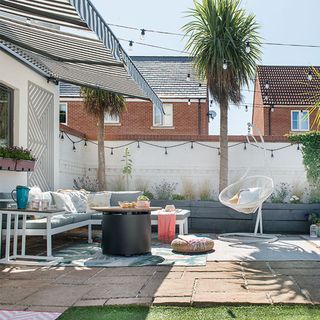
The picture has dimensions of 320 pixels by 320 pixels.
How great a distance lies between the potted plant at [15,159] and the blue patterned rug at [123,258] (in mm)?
1630

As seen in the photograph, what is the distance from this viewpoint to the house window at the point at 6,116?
29.4 ft

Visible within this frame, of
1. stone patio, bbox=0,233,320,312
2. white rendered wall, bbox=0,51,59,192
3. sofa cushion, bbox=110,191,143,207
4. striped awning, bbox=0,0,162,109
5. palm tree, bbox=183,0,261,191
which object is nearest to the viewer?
stone patio, bbox=0,233,320,312

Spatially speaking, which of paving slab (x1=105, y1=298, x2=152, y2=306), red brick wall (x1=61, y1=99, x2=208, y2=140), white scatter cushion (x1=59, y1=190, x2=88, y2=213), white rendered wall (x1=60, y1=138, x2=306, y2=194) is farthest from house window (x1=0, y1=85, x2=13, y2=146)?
red brick wall (x1=61, y1=99, x2=208, y2=140)

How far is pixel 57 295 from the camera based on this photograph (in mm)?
4820

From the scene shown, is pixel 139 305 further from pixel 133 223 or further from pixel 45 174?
pixel 45 174

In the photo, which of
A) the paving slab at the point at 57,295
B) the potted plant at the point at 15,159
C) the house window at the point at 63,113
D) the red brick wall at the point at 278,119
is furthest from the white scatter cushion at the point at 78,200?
the red brick wall at the point at 278,119

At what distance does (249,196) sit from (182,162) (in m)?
3.82

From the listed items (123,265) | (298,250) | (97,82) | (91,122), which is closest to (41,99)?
(97,82)

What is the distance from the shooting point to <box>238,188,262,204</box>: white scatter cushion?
9.45 metres

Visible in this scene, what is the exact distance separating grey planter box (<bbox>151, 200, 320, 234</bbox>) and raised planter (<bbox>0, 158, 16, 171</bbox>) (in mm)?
3707

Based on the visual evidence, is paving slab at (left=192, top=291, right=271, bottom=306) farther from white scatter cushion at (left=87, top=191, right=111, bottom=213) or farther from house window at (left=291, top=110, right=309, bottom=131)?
house window at (left=291, top=110, right=309, bottom=131)

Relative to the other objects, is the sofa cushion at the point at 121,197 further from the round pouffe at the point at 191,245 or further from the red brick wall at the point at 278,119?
the red brick wall at the point at 278,119

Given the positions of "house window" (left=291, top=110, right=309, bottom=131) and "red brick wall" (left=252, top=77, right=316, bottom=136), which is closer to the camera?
"house window" (left=291, top=110, right=309, bottom=131)

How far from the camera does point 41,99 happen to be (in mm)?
10453
